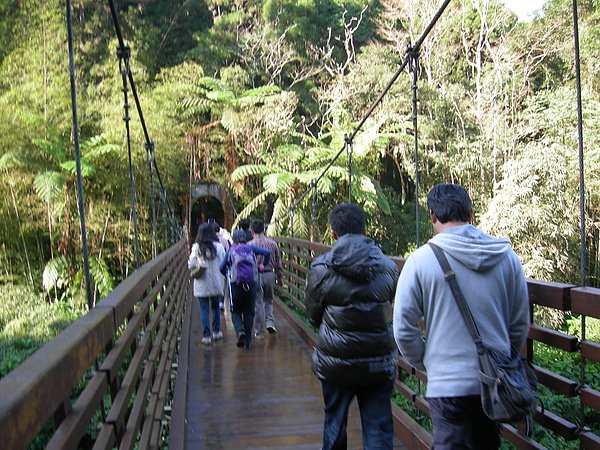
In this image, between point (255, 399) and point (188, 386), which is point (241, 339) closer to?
point (188, 386)

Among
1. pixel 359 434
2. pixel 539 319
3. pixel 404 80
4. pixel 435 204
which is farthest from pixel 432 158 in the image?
pixel 435 204

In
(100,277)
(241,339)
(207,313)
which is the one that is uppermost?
(207,313)

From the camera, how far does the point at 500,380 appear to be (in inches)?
61.2

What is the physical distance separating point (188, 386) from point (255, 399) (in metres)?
0.53

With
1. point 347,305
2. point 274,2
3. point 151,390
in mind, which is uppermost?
point 274,2

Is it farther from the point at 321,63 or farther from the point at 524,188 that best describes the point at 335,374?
the point at 321,63

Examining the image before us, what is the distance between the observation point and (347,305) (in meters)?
2.27

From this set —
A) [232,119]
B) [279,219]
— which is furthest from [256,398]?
[232,119]

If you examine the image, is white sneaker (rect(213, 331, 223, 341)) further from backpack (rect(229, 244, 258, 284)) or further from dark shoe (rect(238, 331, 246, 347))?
backpack (rect(229, 244, 258, 284))

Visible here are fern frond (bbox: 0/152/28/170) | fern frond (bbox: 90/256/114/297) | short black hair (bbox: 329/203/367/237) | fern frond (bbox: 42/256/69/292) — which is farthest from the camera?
fern frond (bbox: 90/256/114/297)

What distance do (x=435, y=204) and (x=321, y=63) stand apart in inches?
686

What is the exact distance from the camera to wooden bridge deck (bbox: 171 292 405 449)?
122 inches

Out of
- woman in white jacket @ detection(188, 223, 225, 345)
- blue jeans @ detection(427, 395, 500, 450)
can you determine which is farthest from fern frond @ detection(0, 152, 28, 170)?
blue jeans @ detection(427, 395, 500, 450)

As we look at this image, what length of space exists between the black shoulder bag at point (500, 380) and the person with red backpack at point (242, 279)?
329cm
